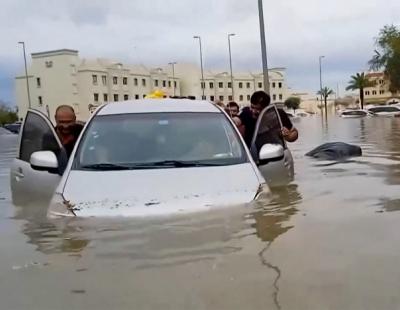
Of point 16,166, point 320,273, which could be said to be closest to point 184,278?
point 320,273

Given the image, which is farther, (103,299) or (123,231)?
(123,231)

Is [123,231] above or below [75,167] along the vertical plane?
below

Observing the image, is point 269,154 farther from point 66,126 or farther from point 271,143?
point 66,126

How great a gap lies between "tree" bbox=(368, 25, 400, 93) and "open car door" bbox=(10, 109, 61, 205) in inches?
1978

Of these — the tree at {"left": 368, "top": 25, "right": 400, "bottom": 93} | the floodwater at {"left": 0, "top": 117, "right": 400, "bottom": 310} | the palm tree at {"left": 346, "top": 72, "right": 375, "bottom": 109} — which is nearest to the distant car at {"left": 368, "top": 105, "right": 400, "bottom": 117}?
the tree at {"left": 368, "top": 25, "right": 400, "bottom": 93}

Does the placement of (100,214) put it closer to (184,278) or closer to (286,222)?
(184,278)

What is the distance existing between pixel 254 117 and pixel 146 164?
332 centimetres

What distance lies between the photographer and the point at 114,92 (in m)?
85.8

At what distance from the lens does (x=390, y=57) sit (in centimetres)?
5544

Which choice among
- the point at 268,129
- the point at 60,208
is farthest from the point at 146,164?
the point at 268,129

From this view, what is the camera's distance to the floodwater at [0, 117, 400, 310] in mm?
3570

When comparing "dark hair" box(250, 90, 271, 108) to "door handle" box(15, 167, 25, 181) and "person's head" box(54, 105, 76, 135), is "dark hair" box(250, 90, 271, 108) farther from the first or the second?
"door handle" box(15, 167, 25, 181)

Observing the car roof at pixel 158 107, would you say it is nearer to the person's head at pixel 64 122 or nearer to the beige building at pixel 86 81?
the person's head at pixel 64 122

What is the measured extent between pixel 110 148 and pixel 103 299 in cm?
235
